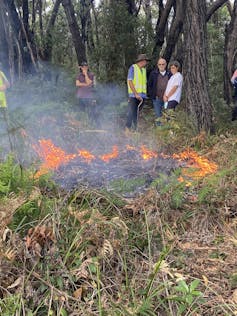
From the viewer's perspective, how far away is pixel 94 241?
3.68 m

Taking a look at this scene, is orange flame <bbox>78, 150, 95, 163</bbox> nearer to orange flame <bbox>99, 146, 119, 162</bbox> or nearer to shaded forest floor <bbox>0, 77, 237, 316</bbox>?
orange flame <bbox>99, 146, 119, 162</bbox>

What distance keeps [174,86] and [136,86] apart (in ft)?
2.91

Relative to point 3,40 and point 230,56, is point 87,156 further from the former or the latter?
point 3,40

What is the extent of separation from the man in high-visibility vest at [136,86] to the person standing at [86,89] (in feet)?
3.95

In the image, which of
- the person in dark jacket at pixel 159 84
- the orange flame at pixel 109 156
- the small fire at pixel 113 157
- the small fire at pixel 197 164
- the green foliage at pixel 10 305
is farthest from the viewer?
the person in dark jacket at pixel 159 84

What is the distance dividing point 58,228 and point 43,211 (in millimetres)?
338

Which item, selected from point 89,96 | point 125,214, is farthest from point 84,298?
point 89,96

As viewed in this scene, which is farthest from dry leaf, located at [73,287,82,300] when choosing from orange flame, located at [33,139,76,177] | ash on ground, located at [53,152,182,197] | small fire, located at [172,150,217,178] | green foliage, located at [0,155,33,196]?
orange flame, located at [33,139,76,177]

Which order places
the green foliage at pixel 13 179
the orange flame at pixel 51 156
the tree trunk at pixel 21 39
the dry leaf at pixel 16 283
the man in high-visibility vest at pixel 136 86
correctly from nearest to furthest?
1. the dry leaf at pixel 16 283
2. the green foliage at pixel 13 179
3. the orange flame at pixel 51 156
4. the man in high-visibility vest at pixel 136 86
5. the tree trunk at pixel 21 39

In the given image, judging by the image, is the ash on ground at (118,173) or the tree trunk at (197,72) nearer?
the ash on ground at (118,173)

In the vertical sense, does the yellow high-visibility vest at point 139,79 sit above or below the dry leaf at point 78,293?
above

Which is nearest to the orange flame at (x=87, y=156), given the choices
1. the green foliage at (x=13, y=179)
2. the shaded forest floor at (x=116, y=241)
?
the shaded forest floor at (x=116, y=241)

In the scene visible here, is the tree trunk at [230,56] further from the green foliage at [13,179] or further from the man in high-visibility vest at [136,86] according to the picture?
the green foliage at [13,179]

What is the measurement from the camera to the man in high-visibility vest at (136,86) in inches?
340
